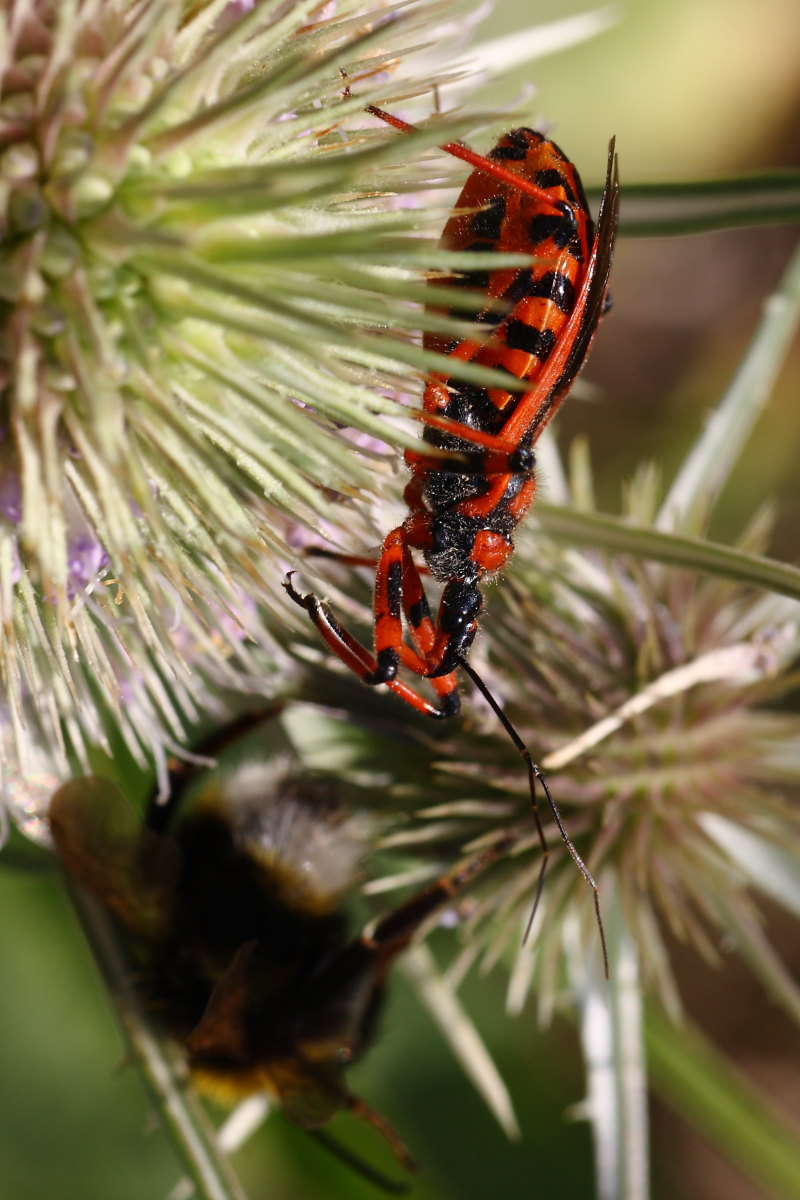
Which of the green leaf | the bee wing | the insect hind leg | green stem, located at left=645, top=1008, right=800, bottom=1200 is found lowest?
green stem, located at left=645, top=1008, right=800, bottom=1200

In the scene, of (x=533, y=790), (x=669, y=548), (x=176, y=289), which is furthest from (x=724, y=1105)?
(x=176, y=289)

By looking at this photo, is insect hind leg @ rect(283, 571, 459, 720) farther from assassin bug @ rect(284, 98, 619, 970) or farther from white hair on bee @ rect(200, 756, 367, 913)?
white hair on bee @ rect(200, 756, 367, 913)

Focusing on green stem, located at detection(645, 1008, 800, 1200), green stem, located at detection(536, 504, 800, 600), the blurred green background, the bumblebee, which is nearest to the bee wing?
the bumblebee

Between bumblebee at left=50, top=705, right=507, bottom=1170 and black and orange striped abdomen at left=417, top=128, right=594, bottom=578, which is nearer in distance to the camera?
black and orange striped abdomen at left=417, top=128, right=594, bottom=578

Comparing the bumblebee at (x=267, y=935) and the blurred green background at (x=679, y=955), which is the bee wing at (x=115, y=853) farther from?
the blurred green background at (x=679, y=955)

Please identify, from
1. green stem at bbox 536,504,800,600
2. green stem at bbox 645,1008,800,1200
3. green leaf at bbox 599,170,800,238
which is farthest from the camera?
green stem at bbox 645,1008,800,1200

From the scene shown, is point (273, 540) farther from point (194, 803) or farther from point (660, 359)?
point (660, 359)

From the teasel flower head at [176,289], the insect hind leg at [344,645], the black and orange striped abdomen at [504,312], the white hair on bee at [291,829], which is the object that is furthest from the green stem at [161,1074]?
the black and orange striped abdomen at [504,312]

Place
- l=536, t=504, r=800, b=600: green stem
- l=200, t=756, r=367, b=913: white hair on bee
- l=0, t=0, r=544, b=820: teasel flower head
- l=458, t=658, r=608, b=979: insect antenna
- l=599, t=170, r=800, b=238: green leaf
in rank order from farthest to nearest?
l=200, t=756, r=367, b=913: white hair on bee, l=599, t=170, r=800, b=238: green leaf, l=458, t=658, r=608, b=979: insect antenna, l=536, t=504, r=800, b=600: green stem, l=0, t=0, r=544, b=820: teasel flower head
